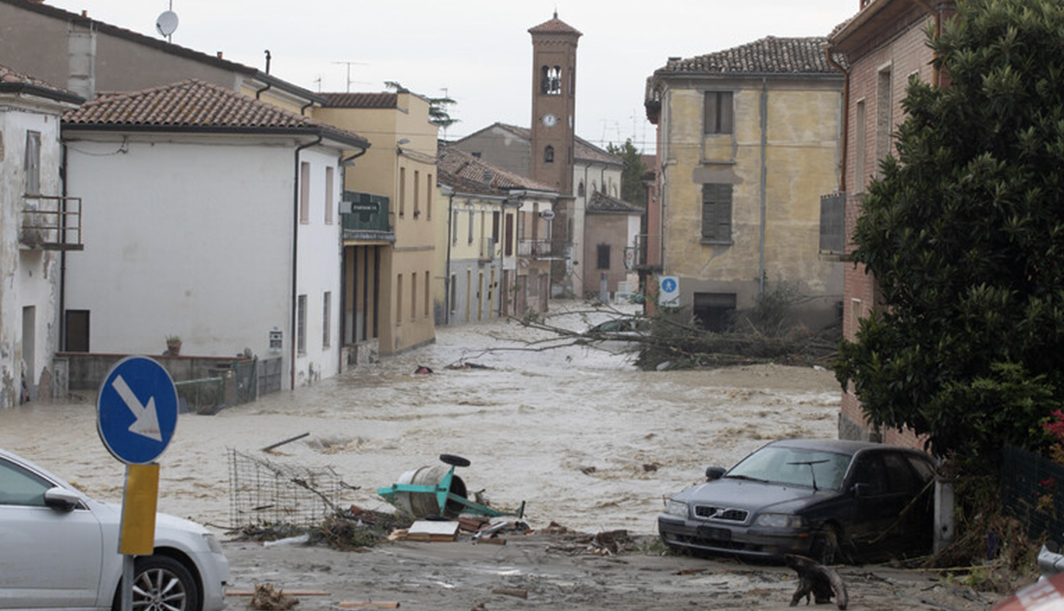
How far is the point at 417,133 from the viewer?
159 feet

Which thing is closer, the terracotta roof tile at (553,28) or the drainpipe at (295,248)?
the drainpipe at (295,248)

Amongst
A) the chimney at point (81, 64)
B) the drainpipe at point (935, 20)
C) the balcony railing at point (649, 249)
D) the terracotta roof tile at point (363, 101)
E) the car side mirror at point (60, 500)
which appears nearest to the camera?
the car side mirror at point (60, 500)

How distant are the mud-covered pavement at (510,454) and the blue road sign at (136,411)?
3.37 meters

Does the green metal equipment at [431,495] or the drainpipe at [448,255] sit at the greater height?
the drainpipe at [448,255]

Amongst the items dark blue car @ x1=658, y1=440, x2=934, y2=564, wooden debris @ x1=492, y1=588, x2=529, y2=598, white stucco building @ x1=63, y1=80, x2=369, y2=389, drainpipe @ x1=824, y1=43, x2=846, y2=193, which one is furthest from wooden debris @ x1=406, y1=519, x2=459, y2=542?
white stucco building @ x1=63, y1=80, x2=369, y2=389

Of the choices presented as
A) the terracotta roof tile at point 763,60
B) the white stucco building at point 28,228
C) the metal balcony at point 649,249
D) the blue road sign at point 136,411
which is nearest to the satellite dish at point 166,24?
the white stucco building at point 28,228

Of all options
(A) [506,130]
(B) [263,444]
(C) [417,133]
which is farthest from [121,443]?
(A) [506,130]

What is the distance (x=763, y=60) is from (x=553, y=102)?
152 feet

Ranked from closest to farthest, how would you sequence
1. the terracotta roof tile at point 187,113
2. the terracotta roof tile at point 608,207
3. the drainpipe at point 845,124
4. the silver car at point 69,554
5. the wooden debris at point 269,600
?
the silver car at point 69,554, the wooden debris at point 269,600, the drainpipe at point 845,124, the terracotta roof tile at point 187,113, the terracotta roof tile at point 608,207

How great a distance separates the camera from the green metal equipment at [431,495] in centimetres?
1593

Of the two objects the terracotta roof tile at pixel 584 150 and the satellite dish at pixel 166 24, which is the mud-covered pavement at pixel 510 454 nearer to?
the satellite dish at pixel 166 24

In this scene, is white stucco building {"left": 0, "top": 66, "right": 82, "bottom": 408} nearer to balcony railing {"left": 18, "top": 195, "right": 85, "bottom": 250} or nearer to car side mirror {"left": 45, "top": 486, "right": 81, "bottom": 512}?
balcony railing {"left": 18, "top": 195, "right": 85, "bottom": 250}

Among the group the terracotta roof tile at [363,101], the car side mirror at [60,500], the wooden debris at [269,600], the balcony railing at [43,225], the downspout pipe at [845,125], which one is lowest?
the wooden debris at [269,600]

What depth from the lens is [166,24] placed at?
4031cm
